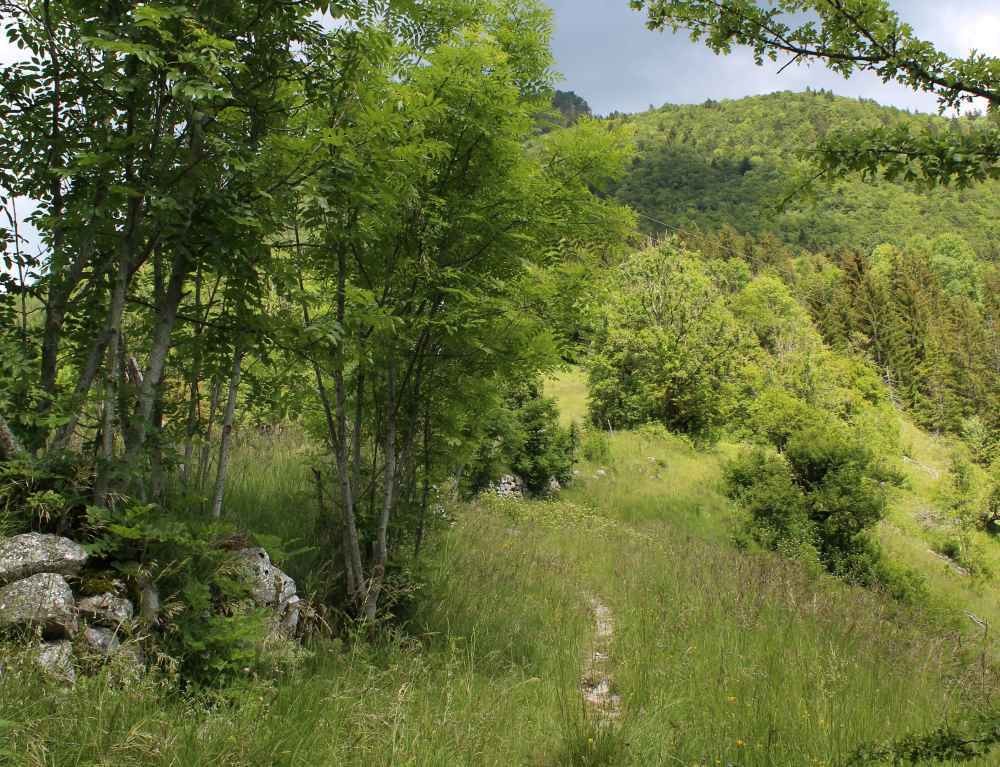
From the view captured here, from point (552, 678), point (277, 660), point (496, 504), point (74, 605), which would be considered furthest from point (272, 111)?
point (496, 504)

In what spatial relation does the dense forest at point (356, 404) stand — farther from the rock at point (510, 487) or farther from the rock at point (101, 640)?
the rock at point (510, 487)

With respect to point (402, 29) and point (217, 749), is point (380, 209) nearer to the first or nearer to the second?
point (402, 29)

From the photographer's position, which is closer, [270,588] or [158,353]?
[158,353]

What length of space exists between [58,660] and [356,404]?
308 cm

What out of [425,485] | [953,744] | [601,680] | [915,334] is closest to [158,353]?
[425,485]

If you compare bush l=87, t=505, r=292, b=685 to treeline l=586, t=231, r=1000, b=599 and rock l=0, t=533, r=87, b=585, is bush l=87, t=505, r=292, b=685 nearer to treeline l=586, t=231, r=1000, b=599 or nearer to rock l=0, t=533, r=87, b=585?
rock l=0, t=533, r=87, b=585

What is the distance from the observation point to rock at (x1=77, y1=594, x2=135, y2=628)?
9.96 ft

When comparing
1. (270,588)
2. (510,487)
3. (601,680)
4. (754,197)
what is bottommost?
(510,487)

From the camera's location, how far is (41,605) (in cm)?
284

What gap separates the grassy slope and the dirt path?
101mm

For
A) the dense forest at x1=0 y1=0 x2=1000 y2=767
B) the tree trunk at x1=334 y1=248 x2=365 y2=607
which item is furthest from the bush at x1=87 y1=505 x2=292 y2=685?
the tree trunk at x1=334 y1=248 x2=365 y2=607

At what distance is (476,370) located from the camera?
5578mm

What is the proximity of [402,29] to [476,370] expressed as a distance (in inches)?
117

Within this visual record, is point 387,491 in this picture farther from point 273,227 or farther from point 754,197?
point 754,197
